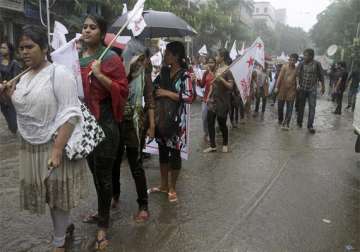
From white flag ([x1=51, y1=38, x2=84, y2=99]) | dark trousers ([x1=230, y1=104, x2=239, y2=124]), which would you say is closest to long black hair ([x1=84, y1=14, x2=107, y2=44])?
white flag ([x1=51, y1=38, x2=84, y2=99])

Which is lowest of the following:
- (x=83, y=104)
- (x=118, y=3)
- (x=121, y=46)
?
(x=83, y=104)

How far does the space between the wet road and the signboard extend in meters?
16.0

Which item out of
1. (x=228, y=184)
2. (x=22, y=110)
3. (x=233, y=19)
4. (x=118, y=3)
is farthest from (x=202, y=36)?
(x=22, y=110)

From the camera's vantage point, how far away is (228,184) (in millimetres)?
5480

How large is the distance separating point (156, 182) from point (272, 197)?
1.49m

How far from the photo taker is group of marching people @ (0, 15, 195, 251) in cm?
293

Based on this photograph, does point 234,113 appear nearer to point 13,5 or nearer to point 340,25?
point 13,5

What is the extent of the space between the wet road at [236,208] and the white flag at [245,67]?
116cm

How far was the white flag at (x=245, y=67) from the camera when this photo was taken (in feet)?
21.8

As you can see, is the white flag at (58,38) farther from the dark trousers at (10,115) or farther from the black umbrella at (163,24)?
the dark trousers at (10,115)

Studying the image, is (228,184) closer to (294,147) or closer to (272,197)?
(272,197)

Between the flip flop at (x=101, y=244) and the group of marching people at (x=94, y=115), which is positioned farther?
the flip flop at (x=101, y=244)

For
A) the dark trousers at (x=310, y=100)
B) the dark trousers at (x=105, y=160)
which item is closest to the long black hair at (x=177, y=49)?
the dark trousers at (x=105, y=160)

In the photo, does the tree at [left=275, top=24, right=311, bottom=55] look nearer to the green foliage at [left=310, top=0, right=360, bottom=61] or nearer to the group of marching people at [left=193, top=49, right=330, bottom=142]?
the green foliage at [left=310, top=0, right=360, bottom=61]
